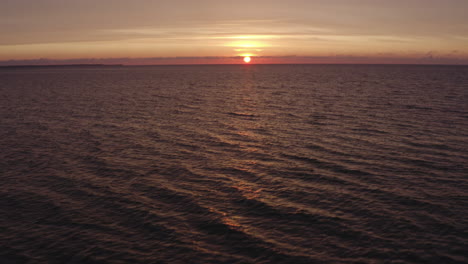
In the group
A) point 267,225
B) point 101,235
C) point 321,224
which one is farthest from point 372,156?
point 101,235

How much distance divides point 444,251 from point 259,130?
27.9m

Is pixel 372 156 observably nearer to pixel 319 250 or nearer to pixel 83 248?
pixel 319 250

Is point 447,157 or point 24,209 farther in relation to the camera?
point 447,157

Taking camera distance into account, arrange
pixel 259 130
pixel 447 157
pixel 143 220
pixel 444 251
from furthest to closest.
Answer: pixel 259 130 < pixel 447 157 < pixel 143 220 < pixel 444 251

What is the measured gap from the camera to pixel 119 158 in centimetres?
3042

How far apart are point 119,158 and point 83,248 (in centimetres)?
1480

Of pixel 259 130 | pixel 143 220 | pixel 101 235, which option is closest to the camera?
pixel 101 235

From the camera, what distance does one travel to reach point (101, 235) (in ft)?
57.2

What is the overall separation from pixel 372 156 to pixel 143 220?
20.7 meters

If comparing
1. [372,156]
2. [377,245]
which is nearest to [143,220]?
[377,245]

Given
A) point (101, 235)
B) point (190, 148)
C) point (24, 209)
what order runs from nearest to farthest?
point (101, 235), point (24, 209), point (190, 148)

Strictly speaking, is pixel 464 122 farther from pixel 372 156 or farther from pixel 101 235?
pixel 101 235

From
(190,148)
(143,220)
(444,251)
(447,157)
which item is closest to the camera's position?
(444,251)

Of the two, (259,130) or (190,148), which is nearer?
(190,148)
